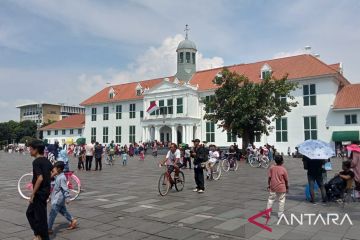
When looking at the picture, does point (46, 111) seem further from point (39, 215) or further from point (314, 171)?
point (39, 215)

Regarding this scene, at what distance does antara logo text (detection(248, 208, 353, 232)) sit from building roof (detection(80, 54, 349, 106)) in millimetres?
29221

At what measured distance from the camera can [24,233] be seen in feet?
21.4

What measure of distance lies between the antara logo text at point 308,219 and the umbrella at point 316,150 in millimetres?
1687

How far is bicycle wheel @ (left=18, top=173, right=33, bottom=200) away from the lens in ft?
34.8

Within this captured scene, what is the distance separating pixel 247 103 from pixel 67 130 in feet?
166

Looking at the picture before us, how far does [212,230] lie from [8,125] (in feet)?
362

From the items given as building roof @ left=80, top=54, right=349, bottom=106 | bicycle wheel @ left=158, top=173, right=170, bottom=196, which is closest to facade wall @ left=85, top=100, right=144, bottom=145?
building roof @ left=80, top=54, right=349, bottom=106

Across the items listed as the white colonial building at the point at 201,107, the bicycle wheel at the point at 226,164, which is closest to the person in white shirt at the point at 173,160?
the bicycle wheel at the point at 226,164

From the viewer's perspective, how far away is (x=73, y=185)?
10.6 meters

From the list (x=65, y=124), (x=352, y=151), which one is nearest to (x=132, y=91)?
(x=65, y=124)

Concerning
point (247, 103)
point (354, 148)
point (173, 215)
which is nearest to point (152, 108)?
point (247, 103)

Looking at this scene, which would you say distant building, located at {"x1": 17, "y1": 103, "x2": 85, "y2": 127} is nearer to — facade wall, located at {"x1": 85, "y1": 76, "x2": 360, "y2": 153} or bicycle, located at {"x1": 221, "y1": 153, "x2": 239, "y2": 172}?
facade wall, located at {"x1": 85, "y1": 76, "x2": 360, "y2": 153}

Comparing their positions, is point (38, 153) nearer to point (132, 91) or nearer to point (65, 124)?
point (132, 91)

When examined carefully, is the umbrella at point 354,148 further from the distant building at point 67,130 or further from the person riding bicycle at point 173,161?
the distant building at point 67,130
